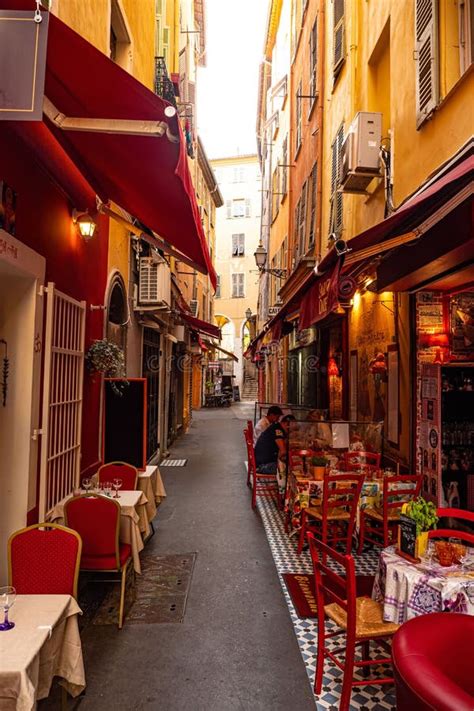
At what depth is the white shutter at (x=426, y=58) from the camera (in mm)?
4984

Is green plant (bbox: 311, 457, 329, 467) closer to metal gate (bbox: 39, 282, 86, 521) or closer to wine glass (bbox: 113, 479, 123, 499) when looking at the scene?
wine glass (bbox: 113, 479, 123, 499)

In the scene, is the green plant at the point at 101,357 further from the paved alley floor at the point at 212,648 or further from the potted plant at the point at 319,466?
the potted plant at the point at 319,466

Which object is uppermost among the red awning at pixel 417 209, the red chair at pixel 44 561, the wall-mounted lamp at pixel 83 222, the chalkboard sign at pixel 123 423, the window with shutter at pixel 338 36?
the window with shutter at pixel 338 36

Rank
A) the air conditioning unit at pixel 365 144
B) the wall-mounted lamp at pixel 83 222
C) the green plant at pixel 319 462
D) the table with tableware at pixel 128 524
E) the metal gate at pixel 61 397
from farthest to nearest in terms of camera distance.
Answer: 1. the air conditioning unit at pixel 365 144
2. the green plant at pixel 319 462
3. the wall-mounted lamp at pixel 83 222
4. the table with tableware at pixel 128 524
5. the metal gate at pixel 61 397

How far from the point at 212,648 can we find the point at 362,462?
3962 millimetres

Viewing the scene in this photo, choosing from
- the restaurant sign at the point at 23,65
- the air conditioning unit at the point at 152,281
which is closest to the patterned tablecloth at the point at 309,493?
the air conditioning unit at the point at 152,281

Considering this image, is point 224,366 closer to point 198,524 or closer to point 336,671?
point 198,524

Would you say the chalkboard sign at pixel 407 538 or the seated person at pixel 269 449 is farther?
the seated person at pixel 269 449

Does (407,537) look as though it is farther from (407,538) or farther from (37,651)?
(37,651)

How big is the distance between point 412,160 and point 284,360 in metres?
12.5

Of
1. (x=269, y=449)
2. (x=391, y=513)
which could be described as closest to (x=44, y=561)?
(x=391, y=513)

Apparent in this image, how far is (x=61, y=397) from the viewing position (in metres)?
5.07

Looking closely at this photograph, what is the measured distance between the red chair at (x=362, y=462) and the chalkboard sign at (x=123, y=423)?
120 inches

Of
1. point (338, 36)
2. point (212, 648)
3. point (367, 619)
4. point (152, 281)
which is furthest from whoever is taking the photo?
point (338, 36)
